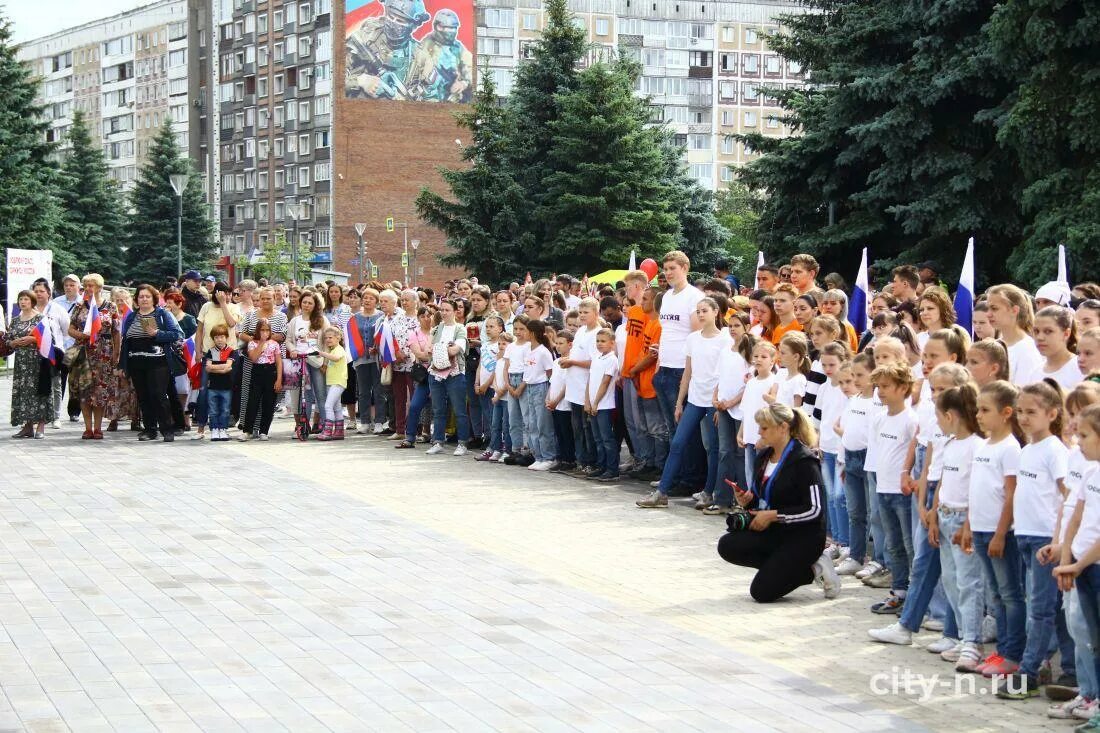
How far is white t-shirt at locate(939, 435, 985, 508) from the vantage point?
8453 millimetres

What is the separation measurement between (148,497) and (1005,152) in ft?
63.9

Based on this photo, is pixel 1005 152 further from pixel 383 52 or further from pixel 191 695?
pixel 383 52

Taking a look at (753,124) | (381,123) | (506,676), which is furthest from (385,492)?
(753,124)

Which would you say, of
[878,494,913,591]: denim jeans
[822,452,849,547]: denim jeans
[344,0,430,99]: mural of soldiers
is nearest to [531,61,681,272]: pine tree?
[822,452,849,547]: denim jeans

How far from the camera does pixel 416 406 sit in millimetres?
19891

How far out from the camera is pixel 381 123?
110750 mm

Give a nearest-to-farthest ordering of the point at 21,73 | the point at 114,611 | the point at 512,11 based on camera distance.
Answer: the point at 114,611 → the point at 21,73 → the point at 512,11

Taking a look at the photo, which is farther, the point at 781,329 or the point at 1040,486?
the point at 781,329

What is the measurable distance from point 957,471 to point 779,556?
74.7 inches

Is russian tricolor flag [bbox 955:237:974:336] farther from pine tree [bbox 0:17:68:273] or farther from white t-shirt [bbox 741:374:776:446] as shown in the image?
pine tree [bbox 0:17:68:273]

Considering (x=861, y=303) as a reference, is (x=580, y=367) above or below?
below

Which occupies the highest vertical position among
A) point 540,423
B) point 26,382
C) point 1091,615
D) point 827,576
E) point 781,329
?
point 781,329

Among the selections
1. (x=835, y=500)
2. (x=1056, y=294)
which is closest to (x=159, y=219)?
(x=1056, y=294)

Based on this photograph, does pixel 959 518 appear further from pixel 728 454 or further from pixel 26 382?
pixel 26 382
